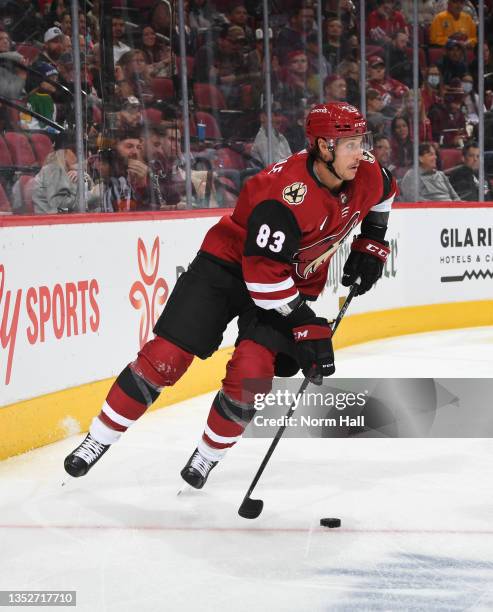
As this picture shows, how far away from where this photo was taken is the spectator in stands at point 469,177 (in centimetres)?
793

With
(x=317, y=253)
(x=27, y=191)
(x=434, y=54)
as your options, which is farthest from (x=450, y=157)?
(x=317, y=253)

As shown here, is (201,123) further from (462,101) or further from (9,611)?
(9,611)

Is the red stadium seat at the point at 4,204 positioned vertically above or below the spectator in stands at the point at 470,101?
below

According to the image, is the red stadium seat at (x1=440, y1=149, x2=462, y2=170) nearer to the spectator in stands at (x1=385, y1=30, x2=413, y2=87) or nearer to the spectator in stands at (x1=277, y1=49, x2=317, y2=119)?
the spectator in stands at (x1=385, y1=30, x2=413, y2=87)

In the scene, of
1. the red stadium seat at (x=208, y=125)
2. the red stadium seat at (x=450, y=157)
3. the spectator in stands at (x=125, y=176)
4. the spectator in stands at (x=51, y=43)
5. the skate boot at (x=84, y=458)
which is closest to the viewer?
the skate boot at (x=84, y=458)

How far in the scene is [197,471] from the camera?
3.34m

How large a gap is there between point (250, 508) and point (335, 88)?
16.1 ft

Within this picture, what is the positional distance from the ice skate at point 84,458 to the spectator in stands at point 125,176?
6.44ft

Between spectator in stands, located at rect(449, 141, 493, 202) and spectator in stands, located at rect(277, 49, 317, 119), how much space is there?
4.62ft

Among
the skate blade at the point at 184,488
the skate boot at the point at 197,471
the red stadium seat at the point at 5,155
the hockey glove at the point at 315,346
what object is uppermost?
the red stadium seat at the point at 5,155

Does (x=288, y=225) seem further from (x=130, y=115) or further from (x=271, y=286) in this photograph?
(x=130, y=115)

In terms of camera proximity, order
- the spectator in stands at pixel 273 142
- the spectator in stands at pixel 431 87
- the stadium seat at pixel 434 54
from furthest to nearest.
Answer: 1. the stadium seat at pixel 434 54
2. the spectator in stands at pixel 431 87
3. the spectator in stands at pixel 273 142

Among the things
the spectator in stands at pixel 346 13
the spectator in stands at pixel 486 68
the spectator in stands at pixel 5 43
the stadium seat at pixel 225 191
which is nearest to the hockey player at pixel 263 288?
the spectator in stands at pixel 5 43

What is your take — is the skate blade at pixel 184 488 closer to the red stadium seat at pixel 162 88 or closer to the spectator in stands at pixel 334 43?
the red stadium seat at pixel 162 88
